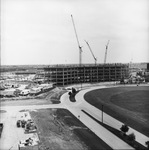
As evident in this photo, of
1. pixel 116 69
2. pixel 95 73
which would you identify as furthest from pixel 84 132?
pixel 116 69

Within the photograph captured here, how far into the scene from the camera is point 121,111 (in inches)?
2442

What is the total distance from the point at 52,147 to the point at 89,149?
21.8 ft

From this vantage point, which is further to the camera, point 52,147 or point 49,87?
point 49,87

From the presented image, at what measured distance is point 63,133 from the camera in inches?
1780

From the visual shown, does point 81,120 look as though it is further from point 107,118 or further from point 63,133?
point 63,133

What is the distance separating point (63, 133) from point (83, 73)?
3841 inches

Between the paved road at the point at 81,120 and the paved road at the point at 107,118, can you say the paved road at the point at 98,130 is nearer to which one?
the paved road at the point at 81,120

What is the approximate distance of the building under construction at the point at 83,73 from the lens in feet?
426

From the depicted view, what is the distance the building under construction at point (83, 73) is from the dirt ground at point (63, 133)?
69242mm

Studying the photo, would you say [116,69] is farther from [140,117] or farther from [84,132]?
[84,132]

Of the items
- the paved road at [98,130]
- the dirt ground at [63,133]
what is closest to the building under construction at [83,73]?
the paved road at [98,130]

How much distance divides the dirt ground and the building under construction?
69242mm

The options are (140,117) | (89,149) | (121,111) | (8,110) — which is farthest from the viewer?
(8,110)

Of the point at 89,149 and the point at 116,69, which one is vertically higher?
the point at 116,69
